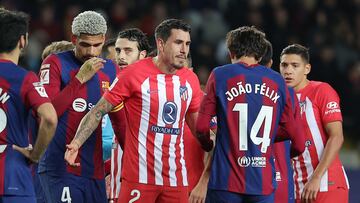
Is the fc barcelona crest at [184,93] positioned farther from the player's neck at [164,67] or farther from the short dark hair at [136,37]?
the short dark hair at [136,37]

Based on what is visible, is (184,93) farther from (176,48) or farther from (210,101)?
(210,101)

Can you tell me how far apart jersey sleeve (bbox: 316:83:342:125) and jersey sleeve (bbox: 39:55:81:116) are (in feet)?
7.40

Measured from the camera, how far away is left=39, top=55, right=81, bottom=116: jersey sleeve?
24.9ft

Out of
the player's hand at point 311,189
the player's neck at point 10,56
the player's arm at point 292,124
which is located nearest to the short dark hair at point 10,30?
the player's neck at point 10,56

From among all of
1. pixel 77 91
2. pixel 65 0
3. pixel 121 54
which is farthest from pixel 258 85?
pixel 65 0

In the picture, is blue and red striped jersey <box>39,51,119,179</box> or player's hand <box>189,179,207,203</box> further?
blue and red striped jersey <box>39,51,119,179</box>

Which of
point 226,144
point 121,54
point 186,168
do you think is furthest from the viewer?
point 121,54

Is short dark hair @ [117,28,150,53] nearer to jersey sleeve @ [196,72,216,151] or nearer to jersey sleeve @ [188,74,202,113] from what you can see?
jersey sleeve @ [188,74,202,113]

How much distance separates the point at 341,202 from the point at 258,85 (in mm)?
1986

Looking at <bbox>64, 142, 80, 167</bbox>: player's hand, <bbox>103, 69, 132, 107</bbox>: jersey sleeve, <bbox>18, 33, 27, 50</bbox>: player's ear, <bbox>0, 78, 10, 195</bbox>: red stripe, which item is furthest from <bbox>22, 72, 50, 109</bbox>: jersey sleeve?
<bbox>103, 69, 132, 107</bbox>: jersey sleeve

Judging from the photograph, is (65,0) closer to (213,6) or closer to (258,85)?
(213,6)

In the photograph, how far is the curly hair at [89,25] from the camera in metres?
7.78

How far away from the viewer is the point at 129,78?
732 centimetres

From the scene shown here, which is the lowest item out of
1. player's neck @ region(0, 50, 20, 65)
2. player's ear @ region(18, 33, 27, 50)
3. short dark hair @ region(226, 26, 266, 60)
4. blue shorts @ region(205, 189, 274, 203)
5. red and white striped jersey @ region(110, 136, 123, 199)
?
blue shorts @ region(205, 189, 274, 203)
